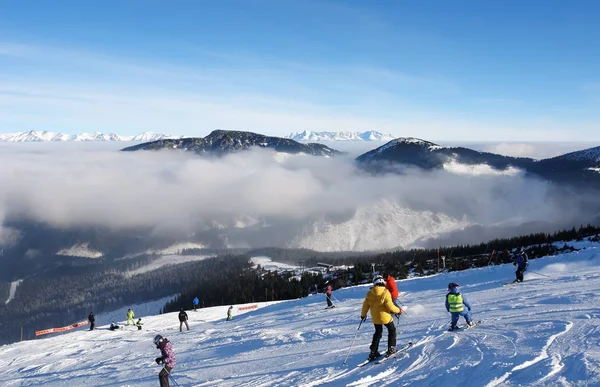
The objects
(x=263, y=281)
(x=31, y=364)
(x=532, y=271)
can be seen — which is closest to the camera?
(x=31, y=364)

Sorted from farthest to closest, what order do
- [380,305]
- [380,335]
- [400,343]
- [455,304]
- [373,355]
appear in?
[455,304] < [400,343] < [373,355] < [380,335] < [380,305]

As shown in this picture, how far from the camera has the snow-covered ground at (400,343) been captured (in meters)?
9.63

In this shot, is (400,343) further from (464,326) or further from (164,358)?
(164,358)

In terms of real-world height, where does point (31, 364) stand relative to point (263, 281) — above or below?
above

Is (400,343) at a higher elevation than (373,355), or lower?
lower

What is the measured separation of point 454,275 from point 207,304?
82.5 meters

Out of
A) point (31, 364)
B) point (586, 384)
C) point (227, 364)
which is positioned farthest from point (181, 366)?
point (586, 384)

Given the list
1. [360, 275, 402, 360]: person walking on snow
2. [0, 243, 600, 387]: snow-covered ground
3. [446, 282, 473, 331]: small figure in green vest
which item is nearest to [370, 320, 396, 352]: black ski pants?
[360, 275, 402, 360]: person walking on snow

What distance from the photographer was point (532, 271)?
2677cm

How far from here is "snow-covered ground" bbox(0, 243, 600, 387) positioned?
31.6 feet

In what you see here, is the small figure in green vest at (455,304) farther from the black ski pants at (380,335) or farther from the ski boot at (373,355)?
the ski boot at (373,355)

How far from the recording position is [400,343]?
12.9 meters

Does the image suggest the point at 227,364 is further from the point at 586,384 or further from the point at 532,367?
the point at 586,384

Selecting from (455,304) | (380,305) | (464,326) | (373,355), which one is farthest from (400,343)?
(380,305)
